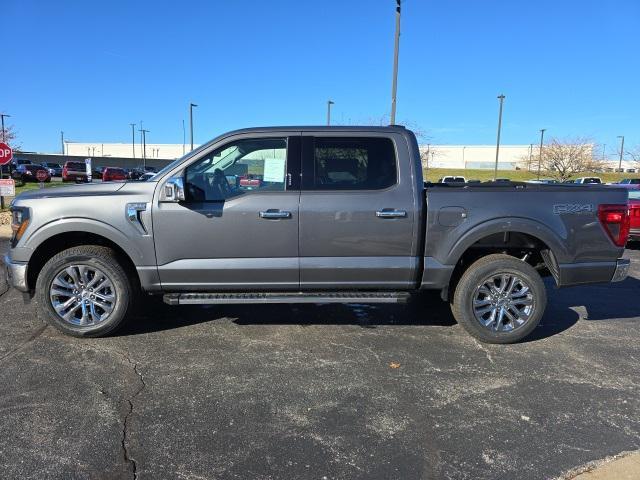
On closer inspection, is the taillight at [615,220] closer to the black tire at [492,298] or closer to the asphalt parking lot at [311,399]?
the black tire at [492,298]

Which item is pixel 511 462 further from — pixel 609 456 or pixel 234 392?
pixel 234 392

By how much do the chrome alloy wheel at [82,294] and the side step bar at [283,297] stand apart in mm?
584

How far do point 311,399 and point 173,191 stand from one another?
2195 mm

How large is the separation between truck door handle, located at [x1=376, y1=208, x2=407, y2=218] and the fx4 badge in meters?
1.43

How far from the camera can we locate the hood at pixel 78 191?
15.0 feet

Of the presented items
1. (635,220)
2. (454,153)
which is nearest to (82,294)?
(635,220)

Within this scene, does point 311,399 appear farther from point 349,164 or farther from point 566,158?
point 566,158

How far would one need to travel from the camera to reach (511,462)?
2875mm

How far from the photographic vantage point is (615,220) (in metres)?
4.68

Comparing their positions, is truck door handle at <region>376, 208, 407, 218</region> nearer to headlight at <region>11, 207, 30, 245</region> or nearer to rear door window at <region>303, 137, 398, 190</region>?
rear door window at <region>303, 137, 398, 190</region>

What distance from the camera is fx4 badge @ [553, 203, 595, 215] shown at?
4.62m

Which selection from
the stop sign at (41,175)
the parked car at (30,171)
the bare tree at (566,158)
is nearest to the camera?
the parked car at (30,171)

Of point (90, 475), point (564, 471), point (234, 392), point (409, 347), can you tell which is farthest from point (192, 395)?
point (564, 471)

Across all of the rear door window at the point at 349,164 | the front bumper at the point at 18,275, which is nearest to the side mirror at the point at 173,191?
the rear door window at the point at 349,164
